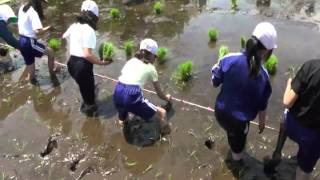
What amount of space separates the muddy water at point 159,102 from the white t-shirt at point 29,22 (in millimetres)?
997

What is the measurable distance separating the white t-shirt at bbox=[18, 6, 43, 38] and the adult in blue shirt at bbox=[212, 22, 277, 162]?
3698mm

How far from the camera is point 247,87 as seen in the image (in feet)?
14.3

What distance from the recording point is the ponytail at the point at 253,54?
13.4ft

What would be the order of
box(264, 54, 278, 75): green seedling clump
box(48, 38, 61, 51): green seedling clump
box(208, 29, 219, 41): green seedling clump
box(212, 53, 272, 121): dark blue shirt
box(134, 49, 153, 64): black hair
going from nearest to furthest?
box(212, 53, 272, 121): dark blue shirt < box(134, 49, 153, 64): black hair < box(264, 54, 278, 75): green seedling clump < box(208, 29, 219, 41): green seedling clump < box(48, 38, 61, 51): green seedling clump

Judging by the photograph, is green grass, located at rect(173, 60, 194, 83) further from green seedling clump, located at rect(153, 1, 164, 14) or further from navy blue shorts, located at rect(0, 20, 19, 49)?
green seedling clump, located at rect(153, 1, 164, 14)

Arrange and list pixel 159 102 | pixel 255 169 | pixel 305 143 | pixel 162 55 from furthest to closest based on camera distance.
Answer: pixel 162 55 < pixel 159 102 < pixel 255 169 < pixel 305 143

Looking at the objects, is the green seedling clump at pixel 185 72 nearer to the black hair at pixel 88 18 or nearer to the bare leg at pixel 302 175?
the black hair at pixel 88 18

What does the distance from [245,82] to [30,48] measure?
4.28 meters

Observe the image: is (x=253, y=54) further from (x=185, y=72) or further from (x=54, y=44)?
(x=54, y=44)

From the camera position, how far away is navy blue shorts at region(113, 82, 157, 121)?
5.36 m

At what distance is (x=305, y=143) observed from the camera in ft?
13.2

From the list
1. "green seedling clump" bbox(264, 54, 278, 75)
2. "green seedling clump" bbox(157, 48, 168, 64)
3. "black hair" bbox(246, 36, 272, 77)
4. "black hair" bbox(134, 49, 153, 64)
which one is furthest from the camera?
"green seedling clump" bbox(157, 48, 168, 64)

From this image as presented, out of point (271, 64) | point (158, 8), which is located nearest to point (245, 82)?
point (271, 64)

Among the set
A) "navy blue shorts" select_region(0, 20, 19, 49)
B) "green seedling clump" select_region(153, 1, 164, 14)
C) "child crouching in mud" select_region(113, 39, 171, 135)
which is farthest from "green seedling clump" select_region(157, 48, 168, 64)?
"navy blue shorts" select_region(0, 20, 19, 49)
